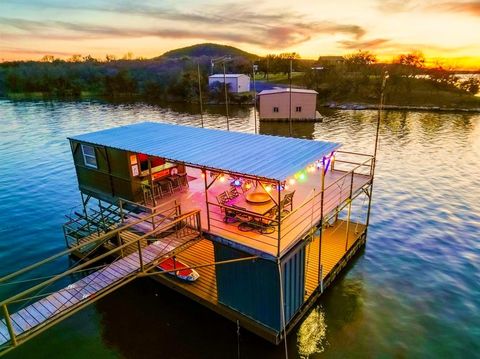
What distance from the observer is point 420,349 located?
15852 mm

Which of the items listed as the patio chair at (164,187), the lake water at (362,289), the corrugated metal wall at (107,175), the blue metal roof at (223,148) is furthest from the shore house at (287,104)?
the corrugated metal wall at (107,175)

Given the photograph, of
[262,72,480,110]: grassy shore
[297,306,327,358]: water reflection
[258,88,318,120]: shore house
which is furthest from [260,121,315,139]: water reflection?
[297,306,327,358]: water reflection

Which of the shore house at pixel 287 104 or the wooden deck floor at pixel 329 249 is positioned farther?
the shore house at pixel 287 104

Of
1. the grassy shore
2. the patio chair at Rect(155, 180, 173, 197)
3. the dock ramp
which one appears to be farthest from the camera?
the grassy shore

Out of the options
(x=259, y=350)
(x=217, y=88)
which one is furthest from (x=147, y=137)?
(x=217, y=88)

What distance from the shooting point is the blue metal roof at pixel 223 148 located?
1462 centimetres

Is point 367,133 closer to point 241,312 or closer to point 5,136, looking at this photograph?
point 241,312

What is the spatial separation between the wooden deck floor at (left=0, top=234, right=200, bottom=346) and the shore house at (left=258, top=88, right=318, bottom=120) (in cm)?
5985

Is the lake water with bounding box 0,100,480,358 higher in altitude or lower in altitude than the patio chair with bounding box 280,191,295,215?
lower

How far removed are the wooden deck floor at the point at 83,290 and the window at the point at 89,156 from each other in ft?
28.6

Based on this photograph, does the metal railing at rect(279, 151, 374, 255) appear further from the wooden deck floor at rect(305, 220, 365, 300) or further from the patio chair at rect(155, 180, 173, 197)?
the patio chair at rect(155, 180, 173, 197)

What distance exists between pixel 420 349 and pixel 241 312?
9207mm

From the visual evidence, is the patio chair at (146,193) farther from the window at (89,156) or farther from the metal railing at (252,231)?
the metal railing at (252,231)

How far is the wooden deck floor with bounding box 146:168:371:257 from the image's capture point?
14.1 metres
